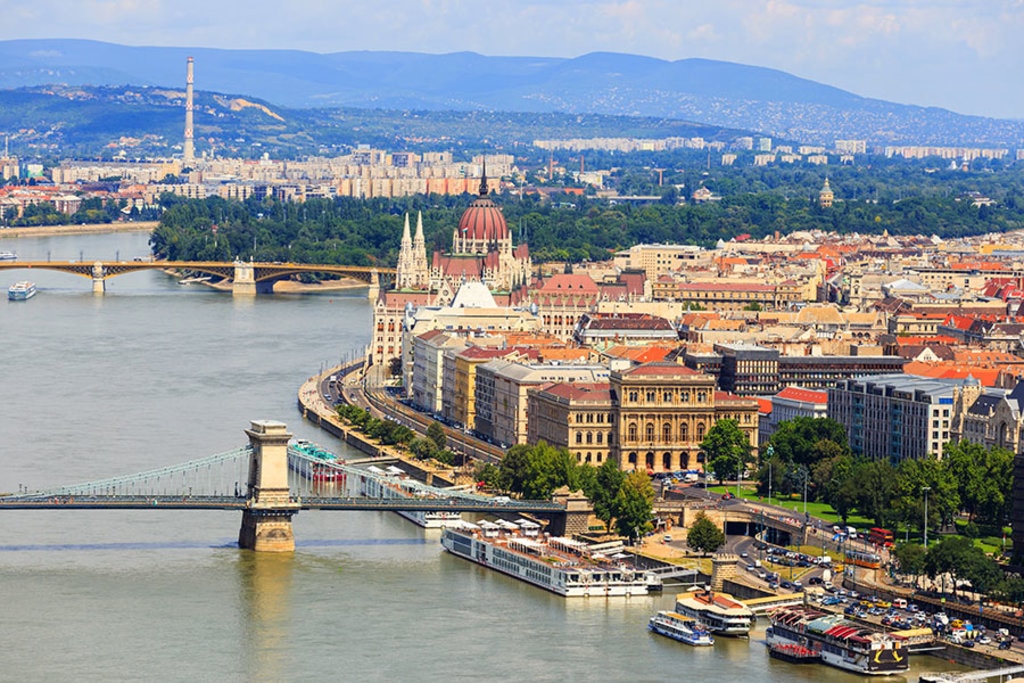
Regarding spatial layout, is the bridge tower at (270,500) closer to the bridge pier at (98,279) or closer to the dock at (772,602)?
the dock at (772,602)

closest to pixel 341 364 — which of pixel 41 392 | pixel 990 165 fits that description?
pixel 41 392

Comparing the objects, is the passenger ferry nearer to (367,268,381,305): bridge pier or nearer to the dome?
the dome

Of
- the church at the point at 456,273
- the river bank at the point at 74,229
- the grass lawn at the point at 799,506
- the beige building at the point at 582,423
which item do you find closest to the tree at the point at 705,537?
the grass lawn at the point at 799,506

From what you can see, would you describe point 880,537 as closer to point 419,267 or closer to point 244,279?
point 419,267

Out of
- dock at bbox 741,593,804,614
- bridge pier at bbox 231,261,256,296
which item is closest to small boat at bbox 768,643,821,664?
dock at bbox 741,593,804,614

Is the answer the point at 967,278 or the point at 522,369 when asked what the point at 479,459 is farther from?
the point at 967,278

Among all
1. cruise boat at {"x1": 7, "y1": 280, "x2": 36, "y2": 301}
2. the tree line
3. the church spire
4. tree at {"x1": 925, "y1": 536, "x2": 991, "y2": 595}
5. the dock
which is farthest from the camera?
the tree line
